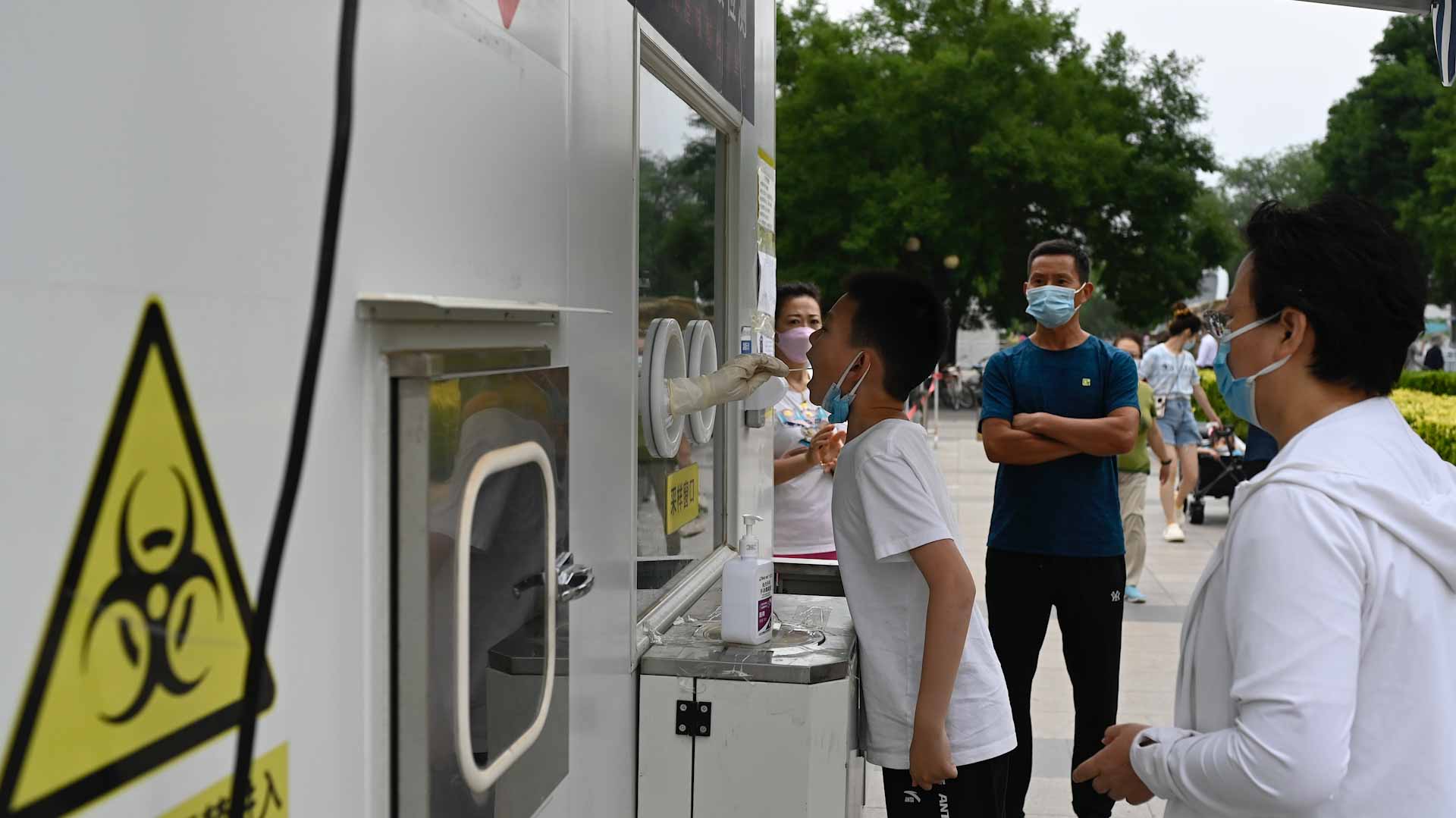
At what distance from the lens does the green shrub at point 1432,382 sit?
54.6 ft

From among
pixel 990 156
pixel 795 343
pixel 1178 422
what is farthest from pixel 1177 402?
pixel 990 156

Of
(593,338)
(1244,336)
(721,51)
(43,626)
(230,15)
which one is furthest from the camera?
(721,51)

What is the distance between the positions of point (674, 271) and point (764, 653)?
1167 mm

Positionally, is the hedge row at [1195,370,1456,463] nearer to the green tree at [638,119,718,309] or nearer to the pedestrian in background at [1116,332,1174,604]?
the pedestrian in background at [1116,332,1174,604]

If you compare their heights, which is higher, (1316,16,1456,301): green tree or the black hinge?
(1316,16,1456,301): green tree

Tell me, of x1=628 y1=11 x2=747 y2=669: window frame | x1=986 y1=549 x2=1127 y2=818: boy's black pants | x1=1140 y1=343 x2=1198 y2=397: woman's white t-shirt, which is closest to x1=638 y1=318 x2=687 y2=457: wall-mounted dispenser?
x1=628 y1=11 x2=747 y2=669: window frame

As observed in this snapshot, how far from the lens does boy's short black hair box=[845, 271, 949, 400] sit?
9.35 feet

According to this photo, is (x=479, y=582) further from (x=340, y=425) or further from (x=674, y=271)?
(x=674, y=271)

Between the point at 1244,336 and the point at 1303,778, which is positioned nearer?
the point at 1303,778

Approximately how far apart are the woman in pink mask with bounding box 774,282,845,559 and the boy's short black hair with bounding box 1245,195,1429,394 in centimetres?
296

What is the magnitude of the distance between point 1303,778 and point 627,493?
1536 millimetres

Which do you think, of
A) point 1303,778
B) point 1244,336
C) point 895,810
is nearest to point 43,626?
point 1303,778

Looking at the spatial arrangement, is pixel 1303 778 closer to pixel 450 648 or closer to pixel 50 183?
pixel 450 648

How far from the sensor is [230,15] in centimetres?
120
